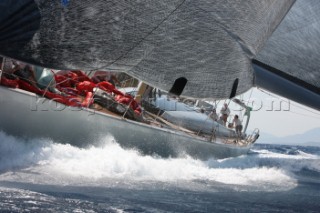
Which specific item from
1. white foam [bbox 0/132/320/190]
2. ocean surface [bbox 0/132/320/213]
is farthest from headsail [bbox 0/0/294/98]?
white foam [bbox 0/132/320/190]

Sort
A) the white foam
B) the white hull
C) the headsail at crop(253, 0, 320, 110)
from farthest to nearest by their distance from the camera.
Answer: the white hull, the white foam, the headsail at crop(253, 0, 320, 110)

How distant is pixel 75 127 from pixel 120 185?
295 centimetres

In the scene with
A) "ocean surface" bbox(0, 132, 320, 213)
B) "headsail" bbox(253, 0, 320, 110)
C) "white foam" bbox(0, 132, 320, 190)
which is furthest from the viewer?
"white foam" bbox(0, 132, 320, 190)

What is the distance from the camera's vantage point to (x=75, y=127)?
10.2 metres

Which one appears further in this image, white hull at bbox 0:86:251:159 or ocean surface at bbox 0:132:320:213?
white hull at bbox 0:86:251:159

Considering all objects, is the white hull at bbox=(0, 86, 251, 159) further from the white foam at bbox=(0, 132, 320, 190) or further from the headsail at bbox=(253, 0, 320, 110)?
the headsail at bbox=(253, 0, 320, 110)

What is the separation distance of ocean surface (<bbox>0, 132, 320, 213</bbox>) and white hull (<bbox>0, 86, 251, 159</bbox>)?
23 centimetres

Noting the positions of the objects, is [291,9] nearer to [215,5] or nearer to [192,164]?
[215,5]

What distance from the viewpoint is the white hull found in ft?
29.5

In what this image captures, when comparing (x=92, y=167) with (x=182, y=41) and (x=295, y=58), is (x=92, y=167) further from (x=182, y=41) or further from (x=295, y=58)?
(x=182, y=41)

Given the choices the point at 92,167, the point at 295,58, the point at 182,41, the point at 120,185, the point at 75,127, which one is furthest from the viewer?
the point at 75,127

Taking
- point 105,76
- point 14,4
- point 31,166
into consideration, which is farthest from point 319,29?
point 105,76

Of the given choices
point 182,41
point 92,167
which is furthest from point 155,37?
point 92,167

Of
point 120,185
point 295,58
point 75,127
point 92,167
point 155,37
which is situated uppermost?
point 295,58
